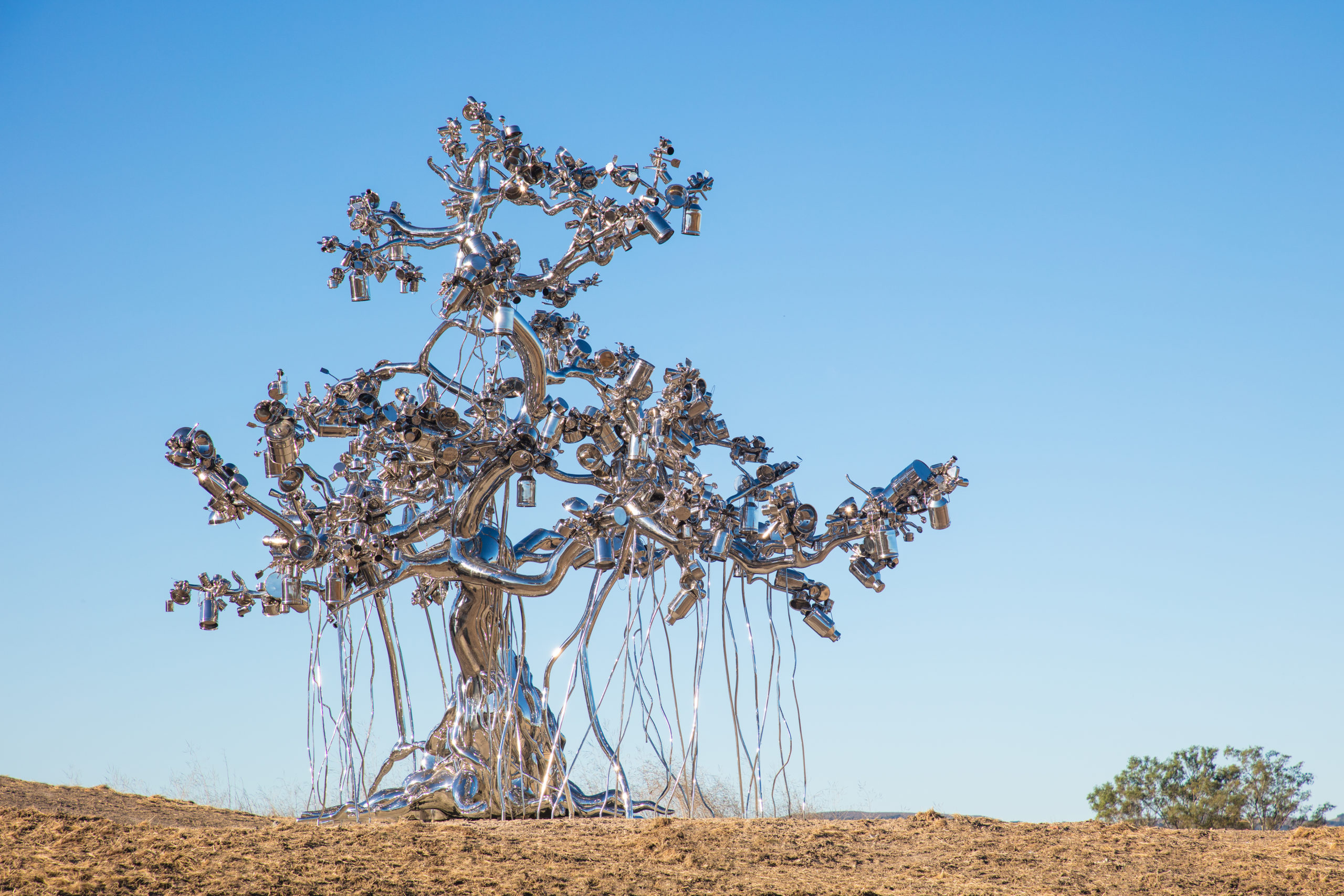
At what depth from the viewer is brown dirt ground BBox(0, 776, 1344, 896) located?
225 inches

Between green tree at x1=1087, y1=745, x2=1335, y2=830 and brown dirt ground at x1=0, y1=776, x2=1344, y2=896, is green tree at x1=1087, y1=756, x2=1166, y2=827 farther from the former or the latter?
brown dirt ground at x1=0, y1=776, x2=1344, y2=896

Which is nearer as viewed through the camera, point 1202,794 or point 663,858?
point 663,858

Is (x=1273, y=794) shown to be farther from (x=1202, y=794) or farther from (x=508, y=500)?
(x=508, y=500)

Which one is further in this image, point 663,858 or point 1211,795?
point 1211,795

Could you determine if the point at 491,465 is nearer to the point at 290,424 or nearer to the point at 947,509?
the point at 290,424

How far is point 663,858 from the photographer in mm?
6215

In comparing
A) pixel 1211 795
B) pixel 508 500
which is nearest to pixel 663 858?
pixel 508 500

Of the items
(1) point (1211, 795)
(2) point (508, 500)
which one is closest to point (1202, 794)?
(1) point (1211, 795)

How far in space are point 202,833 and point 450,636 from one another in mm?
2423

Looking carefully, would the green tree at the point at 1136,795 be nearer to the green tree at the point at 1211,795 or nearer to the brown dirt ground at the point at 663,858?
the green tree at the point at 1211,795

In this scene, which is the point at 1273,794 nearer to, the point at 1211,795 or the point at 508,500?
the point at 1211,795

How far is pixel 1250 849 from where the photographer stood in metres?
6.94

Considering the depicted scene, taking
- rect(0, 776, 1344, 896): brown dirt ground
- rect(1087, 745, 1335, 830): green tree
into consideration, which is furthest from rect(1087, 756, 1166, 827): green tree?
rect(0, 776, 1344, 896): brown dirt ground

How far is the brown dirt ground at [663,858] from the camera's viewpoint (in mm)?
5703
